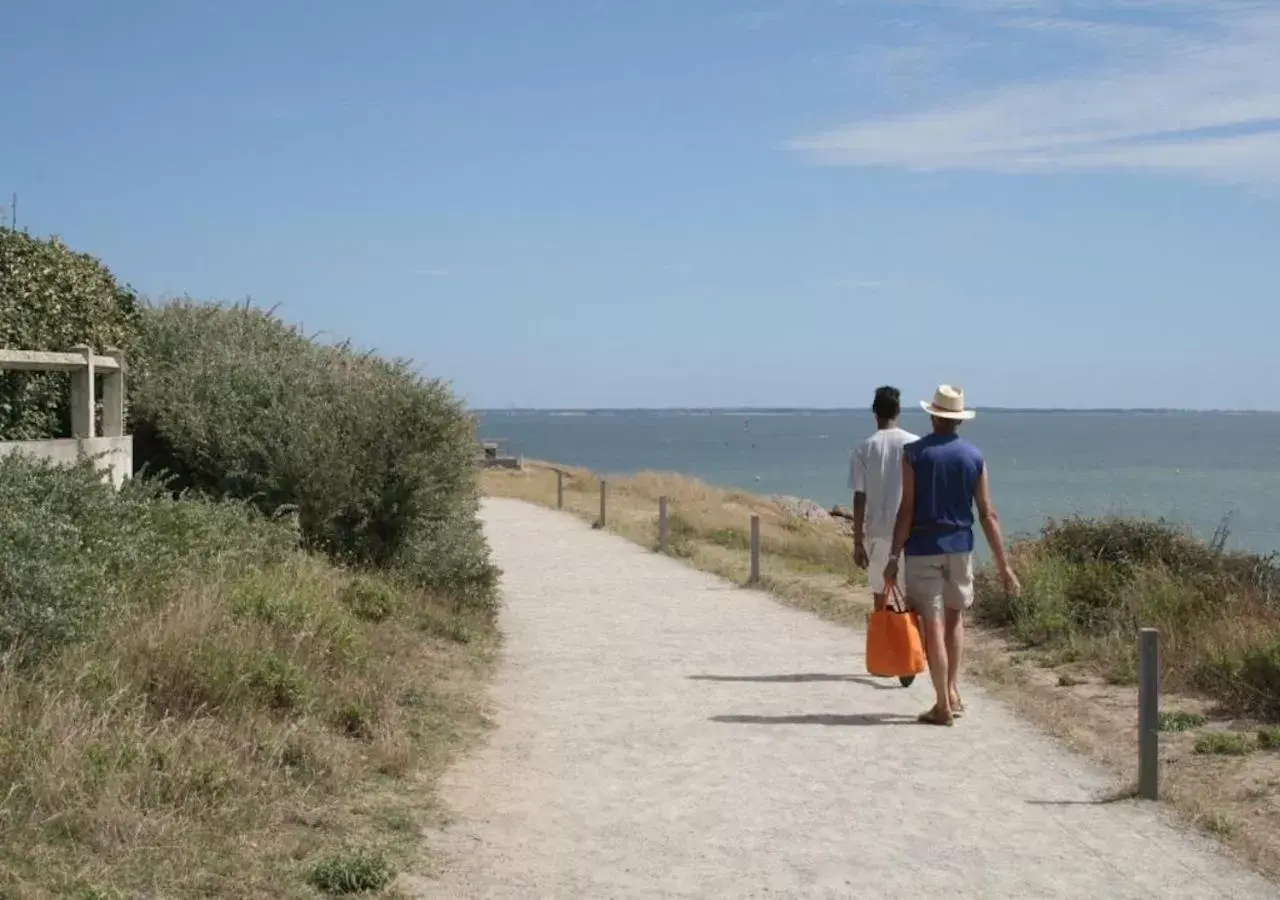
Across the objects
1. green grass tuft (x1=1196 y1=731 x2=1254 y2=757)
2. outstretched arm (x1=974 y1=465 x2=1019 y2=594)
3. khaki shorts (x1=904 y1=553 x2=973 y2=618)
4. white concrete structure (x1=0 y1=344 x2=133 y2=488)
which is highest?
white concrete structure (x1=0 y1=344 x2=133 y2=488)

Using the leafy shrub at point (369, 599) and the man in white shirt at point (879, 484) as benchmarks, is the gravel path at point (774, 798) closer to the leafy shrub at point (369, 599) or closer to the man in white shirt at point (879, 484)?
the man in white shirt at point (879, 484)

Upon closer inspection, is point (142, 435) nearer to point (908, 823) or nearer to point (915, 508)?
point (915, 508)

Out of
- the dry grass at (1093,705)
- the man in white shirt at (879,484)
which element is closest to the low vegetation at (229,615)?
the man in white shirt at (879,484)

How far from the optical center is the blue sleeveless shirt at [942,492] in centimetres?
929

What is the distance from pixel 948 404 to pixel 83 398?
8.52 m

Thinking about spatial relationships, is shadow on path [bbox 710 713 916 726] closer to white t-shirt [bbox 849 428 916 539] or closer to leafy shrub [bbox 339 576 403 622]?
Answer: white t-shirt [bbox 849 428 916 539]

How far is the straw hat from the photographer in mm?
9492

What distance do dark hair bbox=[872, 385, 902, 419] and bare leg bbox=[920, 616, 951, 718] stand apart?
1929 mm

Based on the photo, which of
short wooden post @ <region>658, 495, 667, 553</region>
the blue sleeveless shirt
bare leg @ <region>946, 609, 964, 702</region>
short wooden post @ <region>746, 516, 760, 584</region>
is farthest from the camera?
short wooden post @ <region>658, 495, 667, 553</region>

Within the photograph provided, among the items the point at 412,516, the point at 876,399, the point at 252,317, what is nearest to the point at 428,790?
the point at 876,399

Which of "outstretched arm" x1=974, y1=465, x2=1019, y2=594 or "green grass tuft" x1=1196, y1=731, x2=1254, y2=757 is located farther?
"outstretched arm" x1=974, y1=465, x2=1019, y2=594

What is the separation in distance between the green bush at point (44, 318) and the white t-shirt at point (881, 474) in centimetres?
824

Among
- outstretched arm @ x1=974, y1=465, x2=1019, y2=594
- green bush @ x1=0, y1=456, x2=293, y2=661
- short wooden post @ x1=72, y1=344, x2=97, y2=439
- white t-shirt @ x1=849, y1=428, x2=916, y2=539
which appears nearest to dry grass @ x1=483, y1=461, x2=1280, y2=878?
outstretched arm @ x1=974, y1=465, x2=1019, y2=594

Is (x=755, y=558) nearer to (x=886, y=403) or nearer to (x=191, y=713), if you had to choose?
(x=886, y=403)
